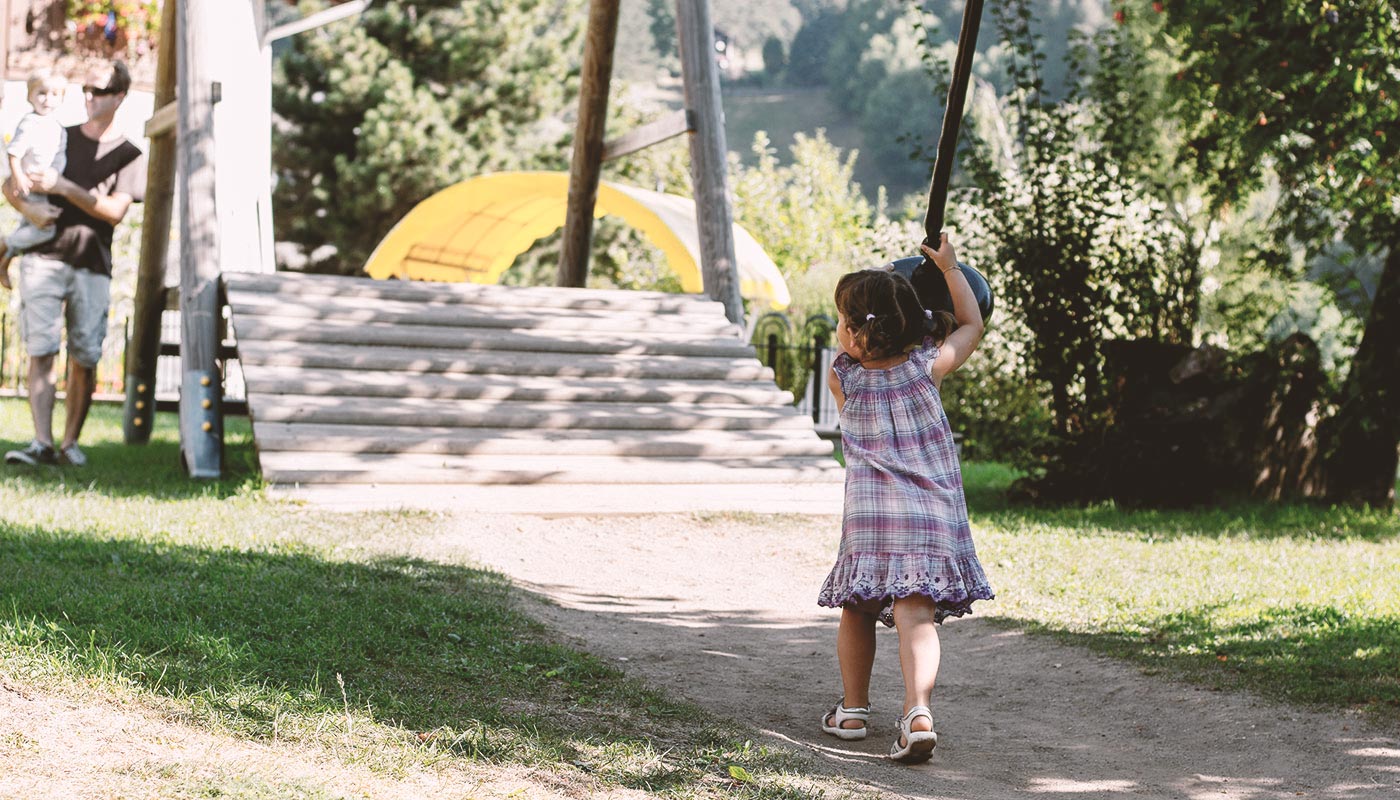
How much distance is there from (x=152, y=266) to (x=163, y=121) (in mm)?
1349

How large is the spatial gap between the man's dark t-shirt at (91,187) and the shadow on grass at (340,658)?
3.85 meters

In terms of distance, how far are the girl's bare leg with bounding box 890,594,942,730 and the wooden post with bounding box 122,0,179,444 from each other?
28.7ft

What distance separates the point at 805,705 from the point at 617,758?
124 centimetres

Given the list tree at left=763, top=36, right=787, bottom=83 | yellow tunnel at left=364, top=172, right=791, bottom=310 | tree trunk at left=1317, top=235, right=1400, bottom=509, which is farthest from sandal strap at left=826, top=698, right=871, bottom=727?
tree at left=763, top=36, right=787, bottom=83

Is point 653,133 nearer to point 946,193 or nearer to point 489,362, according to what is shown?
point 489,362

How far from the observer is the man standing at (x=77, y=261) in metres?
9.13

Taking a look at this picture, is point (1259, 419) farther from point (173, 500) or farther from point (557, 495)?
point (173, 500)

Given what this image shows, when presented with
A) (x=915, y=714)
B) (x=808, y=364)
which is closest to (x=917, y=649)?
(x=915, y=714)

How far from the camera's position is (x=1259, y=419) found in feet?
37.2

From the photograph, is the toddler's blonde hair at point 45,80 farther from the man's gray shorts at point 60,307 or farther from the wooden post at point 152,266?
the wooden post at point 152,266

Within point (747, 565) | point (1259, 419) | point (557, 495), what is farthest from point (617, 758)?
point (1259, 419)

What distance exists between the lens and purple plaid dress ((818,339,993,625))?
4270mm

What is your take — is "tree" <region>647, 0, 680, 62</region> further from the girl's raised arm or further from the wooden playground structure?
the girl's raised arm

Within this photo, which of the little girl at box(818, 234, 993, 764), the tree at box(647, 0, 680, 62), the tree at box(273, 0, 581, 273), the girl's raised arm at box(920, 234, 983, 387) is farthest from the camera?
the tree at box(647, 0, 680, 62)
